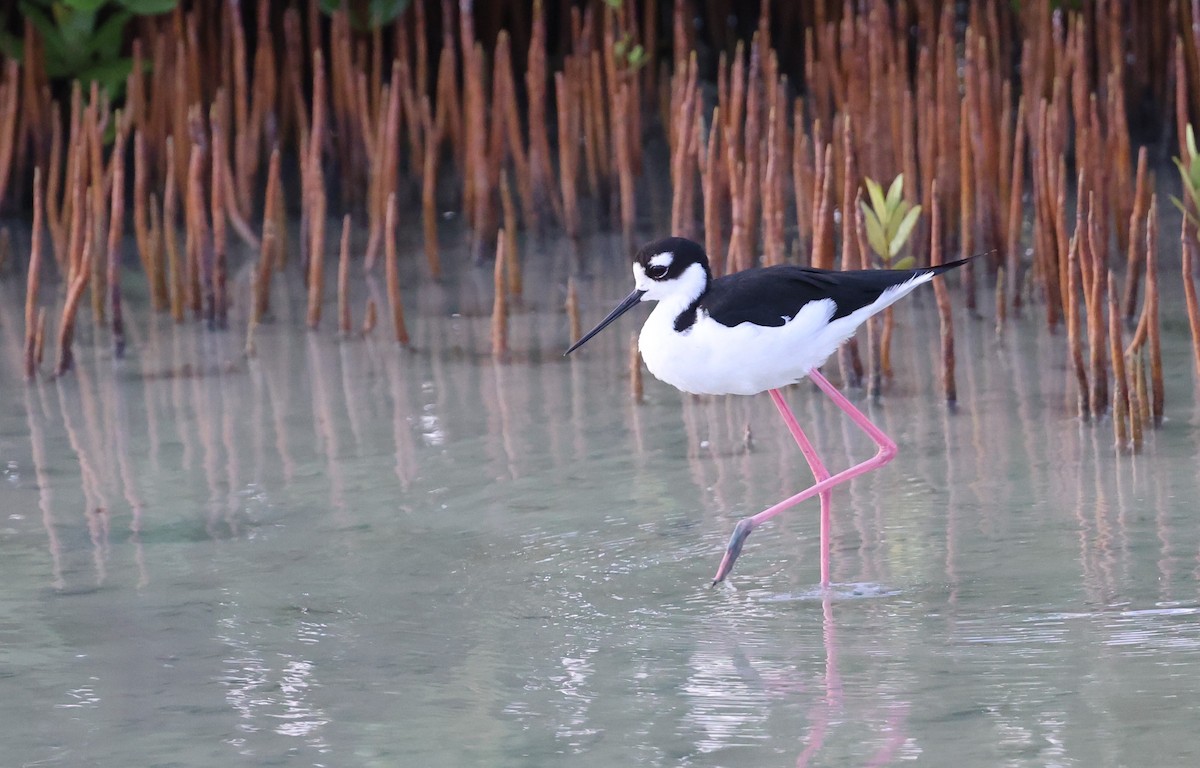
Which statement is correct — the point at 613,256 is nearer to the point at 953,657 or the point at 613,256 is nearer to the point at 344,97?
the point at 344,97

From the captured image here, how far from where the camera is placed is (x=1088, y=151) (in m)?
4.82

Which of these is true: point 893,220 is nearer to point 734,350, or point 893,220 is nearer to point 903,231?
point 903,231

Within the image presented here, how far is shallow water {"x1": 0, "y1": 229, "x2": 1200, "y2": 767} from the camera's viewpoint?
2.70 metres

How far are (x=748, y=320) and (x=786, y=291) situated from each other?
0.11 m

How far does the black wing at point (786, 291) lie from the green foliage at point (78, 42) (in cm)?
374

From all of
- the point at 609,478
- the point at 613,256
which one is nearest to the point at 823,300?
the point at 609,478

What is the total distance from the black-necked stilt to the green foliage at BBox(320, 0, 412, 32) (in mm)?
3340

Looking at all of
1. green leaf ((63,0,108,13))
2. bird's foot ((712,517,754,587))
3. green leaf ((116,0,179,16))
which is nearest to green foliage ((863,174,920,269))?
bird's foot ((712,517,754,587))

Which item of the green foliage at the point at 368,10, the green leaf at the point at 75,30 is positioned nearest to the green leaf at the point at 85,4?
the green leaf at the point at 75,30

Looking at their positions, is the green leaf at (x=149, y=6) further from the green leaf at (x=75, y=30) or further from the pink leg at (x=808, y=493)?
the pink leg at (x=808, y=493)

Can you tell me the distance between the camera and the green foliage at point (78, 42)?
6.53m

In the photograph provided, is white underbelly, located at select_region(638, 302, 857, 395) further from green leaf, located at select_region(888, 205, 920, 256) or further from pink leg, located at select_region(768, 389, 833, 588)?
green leaf, located at select_region(888, 205, 920, 256)

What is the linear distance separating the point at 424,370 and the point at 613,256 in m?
1.42

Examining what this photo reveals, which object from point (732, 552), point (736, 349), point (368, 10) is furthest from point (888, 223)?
point (368, 10)
